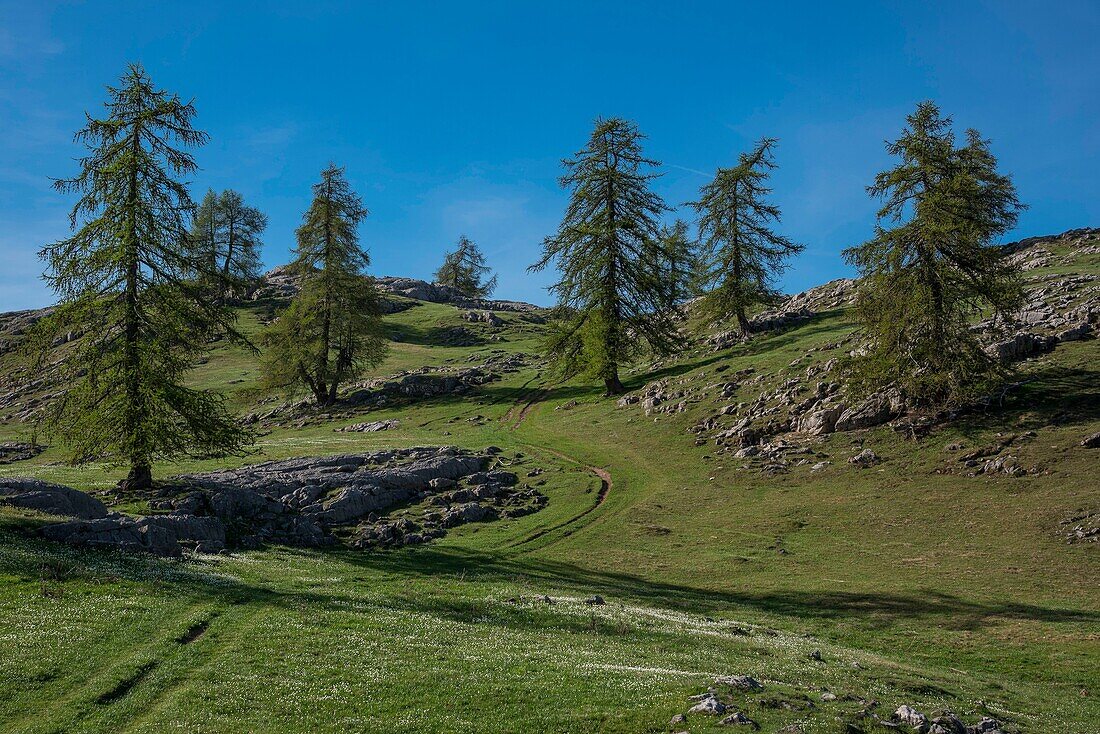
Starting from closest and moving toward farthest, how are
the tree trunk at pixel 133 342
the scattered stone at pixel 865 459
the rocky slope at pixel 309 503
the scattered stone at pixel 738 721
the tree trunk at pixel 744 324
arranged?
the scattered stone at pixel 738 721
the rocky slope at pixel 309 503
the tree trunk at pixel 133 342
the scattered stone at pixel 865 459
the tree trunk at pixel 744 324

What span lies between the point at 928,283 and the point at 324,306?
59268mm

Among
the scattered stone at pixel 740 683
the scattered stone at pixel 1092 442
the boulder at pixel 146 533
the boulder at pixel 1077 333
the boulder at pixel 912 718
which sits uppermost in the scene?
the boulder at pixel 1077 333

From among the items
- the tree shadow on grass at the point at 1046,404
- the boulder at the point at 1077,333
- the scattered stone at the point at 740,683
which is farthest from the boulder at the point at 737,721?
the boulder at the point at 1077,333

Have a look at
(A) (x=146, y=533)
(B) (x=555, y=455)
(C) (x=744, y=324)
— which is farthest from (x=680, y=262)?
(A) (x=146, y=533)

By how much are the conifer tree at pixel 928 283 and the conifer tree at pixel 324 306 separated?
173 ft

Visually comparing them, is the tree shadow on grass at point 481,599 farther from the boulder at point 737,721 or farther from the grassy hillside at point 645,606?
the boulder at point 737,721

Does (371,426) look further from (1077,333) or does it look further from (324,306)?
(1077,333)

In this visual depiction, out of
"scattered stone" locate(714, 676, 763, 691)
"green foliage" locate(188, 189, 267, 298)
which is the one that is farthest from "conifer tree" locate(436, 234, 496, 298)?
"scattered stone" locate(714, 676, 763, 691)

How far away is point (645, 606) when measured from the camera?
82.2 feet

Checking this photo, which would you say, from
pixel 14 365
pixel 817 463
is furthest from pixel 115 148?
pixel 14 365

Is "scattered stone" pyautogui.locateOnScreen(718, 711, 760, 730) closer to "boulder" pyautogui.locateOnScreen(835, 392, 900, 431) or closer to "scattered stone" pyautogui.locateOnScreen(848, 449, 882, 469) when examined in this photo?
"scattered stone" pyautogui.locateOnScreen(848, 449, 882, 469)

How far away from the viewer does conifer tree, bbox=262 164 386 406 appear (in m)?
71.9

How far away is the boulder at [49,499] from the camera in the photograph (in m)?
26.7

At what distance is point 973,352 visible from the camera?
3925 cm
